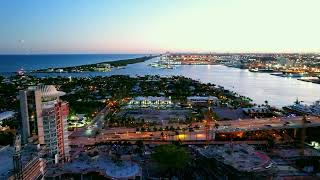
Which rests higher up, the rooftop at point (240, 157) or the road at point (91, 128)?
the rooftop at point (240, 157)

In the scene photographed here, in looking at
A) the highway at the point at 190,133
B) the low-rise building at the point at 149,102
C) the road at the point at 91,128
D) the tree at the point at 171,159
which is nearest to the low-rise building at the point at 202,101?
the low-rise building at the point at 149,102

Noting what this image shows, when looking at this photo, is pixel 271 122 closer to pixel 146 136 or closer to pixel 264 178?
pixel 146 136

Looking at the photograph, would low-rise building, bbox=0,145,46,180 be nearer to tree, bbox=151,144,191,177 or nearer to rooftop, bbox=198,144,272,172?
tree, bbox=151,144,191,177

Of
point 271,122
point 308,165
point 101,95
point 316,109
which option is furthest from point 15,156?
point 101,95

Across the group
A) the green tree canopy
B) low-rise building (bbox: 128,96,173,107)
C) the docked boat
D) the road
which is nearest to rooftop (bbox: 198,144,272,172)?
the green tree canopy

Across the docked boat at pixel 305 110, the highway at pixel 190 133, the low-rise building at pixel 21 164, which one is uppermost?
the low-rise building at pixel 21 164

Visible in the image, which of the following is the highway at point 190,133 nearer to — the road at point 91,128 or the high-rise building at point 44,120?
the road at point 91,128
